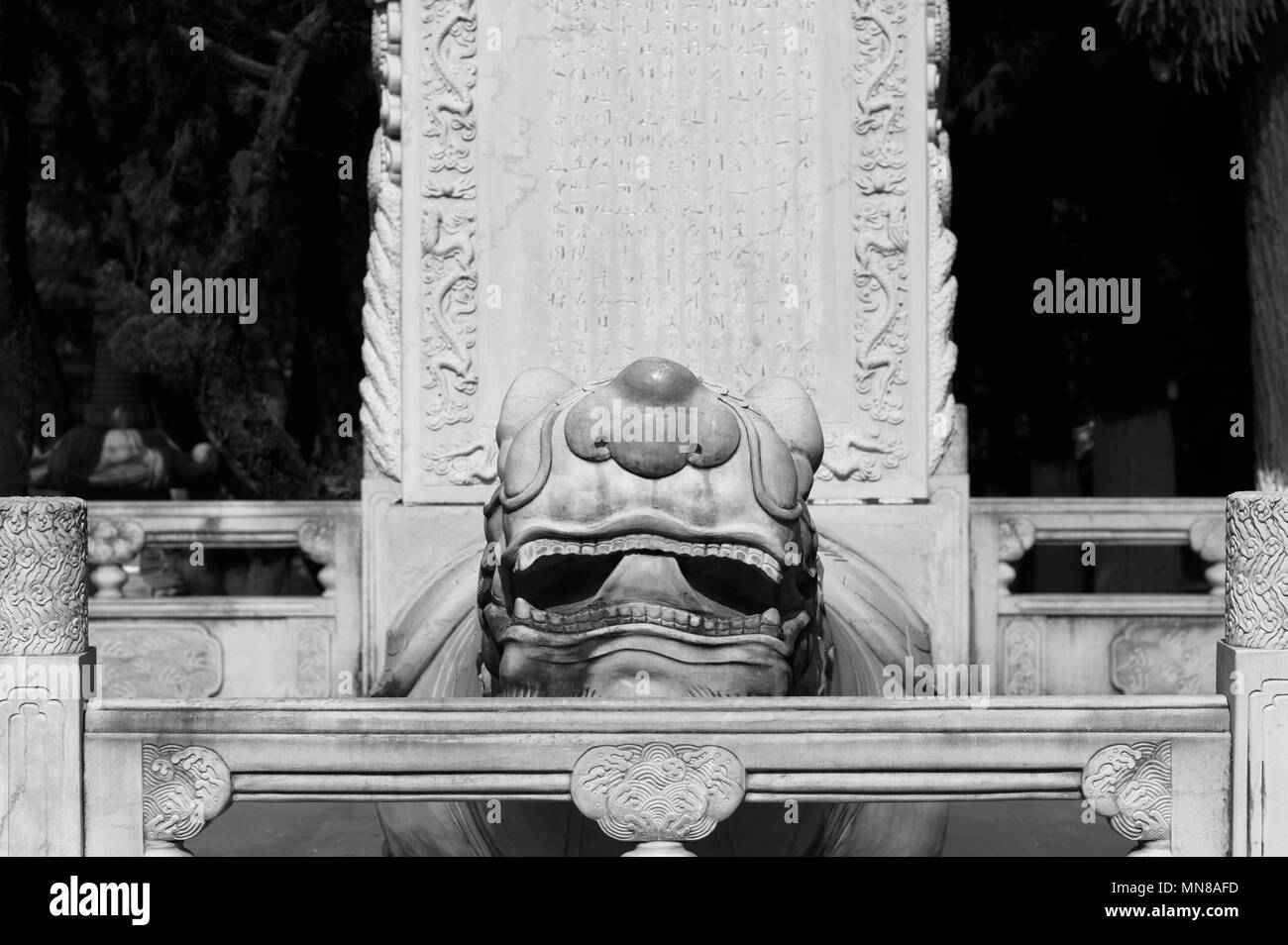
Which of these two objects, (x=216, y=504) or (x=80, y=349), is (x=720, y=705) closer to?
(x=216, y=504)

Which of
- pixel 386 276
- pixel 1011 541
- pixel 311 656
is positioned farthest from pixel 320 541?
pixel 1011 541

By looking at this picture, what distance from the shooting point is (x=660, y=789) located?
3355 millimetres

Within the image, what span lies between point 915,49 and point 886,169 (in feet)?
1.21

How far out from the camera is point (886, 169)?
5516 millimetres

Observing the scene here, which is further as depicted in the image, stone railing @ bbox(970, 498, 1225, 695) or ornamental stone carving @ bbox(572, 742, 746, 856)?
stone railing @ bbox(970, 498, 1225, 695)

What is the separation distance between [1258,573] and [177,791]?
2.03 metres
